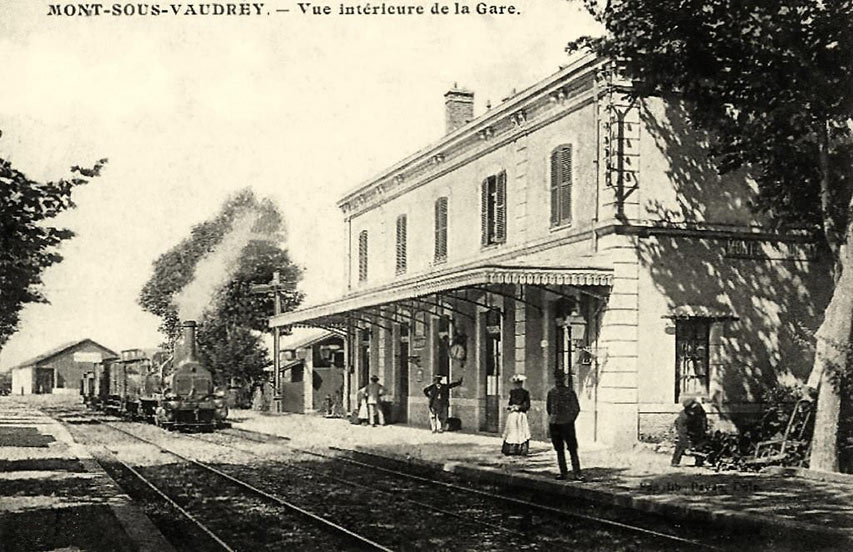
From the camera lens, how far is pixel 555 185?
19.0 m

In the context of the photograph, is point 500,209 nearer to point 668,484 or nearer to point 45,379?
point 668,484

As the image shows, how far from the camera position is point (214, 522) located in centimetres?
1017

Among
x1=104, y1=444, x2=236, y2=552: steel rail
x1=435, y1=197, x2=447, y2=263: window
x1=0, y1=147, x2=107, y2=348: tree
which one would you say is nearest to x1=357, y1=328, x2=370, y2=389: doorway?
x1=435, y1=197, x2=447, y2=263: window

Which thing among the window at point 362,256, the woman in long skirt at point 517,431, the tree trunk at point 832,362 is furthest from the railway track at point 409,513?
the window at point 362,256

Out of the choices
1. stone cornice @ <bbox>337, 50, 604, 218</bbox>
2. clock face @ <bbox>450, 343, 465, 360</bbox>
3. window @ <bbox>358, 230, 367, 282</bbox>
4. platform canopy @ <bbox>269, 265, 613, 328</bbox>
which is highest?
stone cornice @ <bbox>337, 50, 604, 218</bbox>

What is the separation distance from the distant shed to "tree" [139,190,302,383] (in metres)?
37.0

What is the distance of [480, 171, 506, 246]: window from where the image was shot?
69.7ft

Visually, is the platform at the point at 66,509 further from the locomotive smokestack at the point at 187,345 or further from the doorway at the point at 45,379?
the doorway at the point at 45,379

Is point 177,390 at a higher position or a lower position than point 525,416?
lower

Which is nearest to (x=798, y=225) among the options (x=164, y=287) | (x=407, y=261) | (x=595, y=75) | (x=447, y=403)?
(x=595, y=75)

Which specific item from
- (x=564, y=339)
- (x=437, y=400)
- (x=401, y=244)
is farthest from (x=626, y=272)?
(x=401, y=244)

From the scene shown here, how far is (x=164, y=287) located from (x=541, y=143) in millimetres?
37692

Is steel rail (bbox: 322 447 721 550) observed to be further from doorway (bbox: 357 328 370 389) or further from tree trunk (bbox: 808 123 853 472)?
doorway (bbox: 357 328 370 389)

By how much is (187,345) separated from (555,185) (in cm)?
1245
